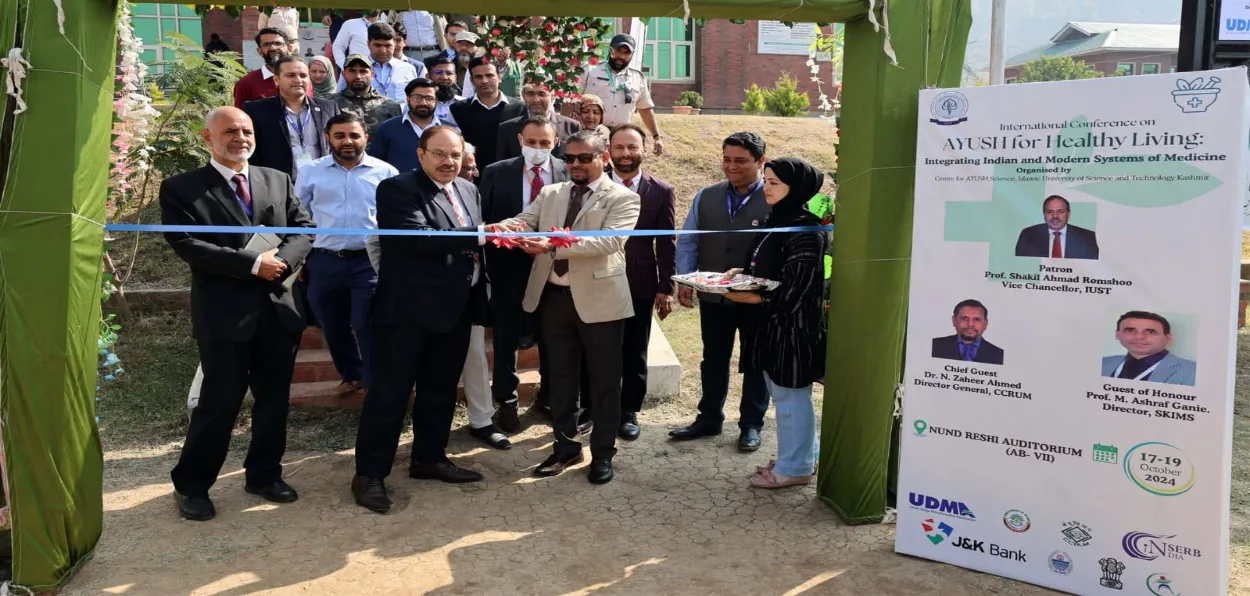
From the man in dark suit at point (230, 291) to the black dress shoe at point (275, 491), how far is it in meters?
0.27

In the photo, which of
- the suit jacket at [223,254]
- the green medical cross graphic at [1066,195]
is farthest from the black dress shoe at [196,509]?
the green medical cross graphic at [1066,195]

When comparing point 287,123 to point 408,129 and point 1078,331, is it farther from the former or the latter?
point 1078,331

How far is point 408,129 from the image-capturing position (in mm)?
6180

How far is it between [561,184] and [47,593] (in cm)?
296

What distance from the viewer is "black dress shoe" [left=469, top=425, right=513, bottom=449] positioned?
5645 millimetres

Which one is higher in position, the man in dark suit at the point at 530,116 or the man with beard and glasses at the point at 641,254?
the man in dark suit at the point at 530,116

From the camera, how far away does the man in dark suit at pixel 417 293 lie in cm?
453

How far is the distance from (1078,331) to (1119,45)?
4.66m

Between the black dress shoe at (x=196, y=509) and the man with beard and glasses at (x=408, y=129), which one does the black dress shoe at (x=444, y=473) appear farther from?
the man with beard and glasses at (x=408, y=129)

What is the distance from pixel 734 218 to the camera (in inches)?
214

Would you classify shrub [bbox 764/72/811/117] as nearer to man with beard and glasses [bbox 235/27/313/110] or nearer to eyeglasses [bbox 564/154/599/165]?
man with beard and glasses [bbox 235/27/313/110]

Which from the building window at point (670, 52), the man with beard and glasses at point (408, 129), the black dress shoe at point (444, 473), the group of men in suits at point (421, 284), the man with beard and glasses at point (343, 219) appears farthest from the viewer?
the building window at point (670, 52)

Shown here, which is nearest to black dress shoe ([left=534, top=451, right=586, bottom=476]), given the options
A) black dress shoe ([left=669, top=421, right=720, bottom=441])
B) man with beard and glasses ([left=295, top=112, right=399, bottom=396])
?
black dress shoe ([left=669, top=421, right=720, bottom=441])

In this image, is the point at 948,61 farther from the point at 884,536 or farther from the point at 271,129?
the point at 271,129
